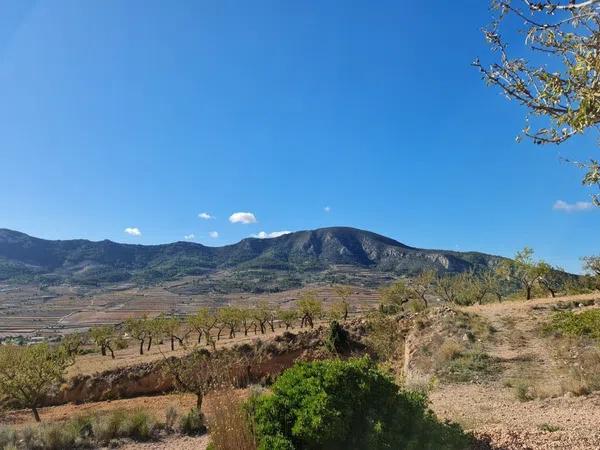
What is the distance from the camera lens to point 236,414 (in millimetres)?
5875

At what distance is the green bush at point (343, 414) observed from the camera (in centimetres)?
568

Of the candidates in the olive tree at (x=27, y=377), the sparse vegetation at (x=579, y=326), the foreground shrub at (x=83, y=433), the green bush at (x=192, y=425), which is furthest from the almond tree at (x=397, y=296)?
the foreground shrub at (x=83, y=433)

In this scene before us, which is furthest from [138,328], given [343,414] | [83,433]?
[343,414]

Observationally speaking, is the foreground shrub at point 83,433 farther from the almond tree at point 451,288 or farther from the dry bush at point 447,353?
the almond tree at point 451,288

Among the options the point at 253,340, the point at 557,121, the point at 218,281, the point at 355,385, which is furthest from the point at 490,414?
the point at 218,281

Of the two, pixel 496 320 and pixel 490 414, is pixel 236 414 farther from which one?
pixel 496 320

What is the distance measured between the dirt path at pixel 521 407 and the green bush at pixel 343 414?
1.32 meters

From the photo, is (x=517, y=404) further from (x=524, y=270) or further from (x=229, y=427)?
(x=524, y=270)

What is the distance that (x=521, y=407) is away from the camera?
10.2 meters

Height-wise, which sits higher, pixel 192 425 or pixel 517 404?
pixel 517 404

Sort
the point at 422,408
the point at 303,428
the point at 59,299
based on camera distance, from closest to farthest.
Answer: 1. the point at 303,428
2. the point at 422,408
3. the point at 59,299

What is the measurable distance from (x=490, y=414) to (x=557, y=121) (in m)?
7.97

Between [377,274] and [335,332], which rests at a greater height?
[377,274]

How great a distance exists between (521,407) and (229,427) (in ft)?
24.3
